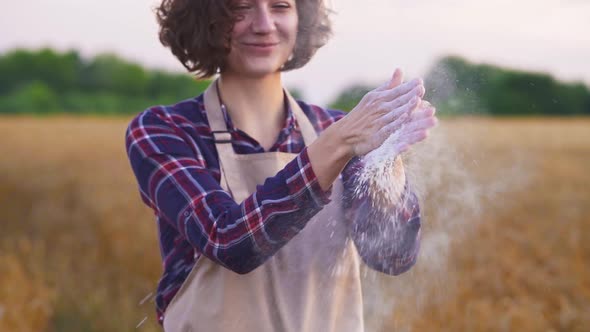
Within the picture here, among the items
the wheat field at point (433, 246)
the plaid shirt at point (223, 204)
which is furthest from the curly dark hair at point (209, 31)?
the wheat field at point (433, 246)

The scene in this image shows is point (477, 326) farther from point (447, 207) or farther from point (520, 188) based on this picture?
point (520, 188)

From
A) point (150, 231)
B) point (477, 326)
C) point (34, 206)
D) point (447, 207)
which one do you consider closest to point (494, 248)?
point (477, 326)

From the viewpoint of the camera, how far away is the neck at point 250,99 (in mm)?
1680

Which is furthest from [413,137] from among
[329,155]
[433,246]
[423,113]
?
[433,246]

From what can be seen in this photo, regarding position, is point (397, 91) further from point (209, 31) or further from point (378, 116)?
point (209, 31)

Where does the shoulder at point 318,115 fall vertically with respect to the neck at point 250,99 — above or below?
below

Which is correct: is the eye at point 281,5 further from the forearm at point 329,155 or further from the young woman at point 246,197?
the forearm at point 329,155

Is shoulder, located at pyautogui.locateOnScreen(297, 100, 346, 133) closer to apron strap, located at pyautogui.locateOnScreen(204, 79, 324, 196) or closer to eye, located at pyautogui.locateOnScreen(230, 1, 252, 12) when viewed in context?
apron strap, located at pyautogui.locateOnScreen(204, 79, 324, 196)

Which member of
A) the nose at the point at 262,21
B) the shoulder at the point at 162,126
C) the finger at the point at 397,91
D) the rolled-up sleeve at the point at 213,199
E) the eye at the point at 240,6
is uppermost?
the eye at the point at 240,6

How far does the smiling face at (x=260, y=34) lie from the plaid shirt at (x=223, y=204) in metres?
0.12

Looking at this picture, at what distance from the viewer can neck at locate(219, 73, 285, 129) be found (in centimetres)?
168

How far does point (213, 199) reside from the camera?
1.48 meters

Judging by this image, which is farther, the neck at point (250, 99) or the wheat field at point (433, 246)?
the wheat field at point (433, 246)

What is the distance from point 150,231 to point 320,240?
3553mm
